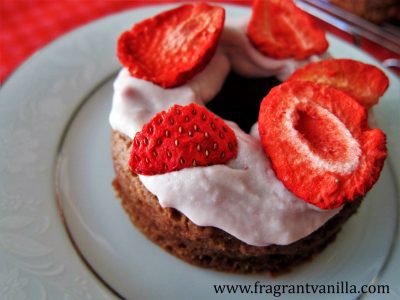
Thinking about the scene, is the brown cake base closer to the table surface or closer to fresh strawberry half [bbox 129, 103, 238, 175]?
fresh strawberry half [bbox 129, 103, 238, 175]

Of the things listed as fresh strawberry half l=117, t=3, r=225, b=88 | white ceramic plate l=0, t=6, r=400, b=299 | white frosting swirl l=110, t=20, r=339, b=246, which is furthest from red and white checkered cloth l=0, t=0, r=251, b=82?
white frosting swirl l=110, t=20, r=339, b=246

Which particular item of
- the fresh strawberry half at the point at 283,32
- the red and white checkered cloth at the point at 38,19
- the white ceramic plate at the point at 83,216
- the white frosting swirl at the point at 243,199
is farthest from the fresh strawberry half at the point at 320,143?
the red and white checkered cloth at the point at 38,19

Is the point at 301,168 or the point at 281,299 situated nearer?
the point at 301,168

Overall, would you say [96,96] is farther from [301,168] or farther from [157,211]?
[301,168]

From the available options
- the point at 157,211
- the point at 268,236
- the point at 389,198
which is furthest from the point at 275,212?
the point at 389,198

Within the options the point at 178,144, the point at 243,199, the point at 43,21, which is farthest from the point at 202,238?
the point at 43,21

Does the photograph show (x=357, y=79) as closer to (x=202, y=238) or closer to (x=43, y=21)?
(x=202, y=238)
